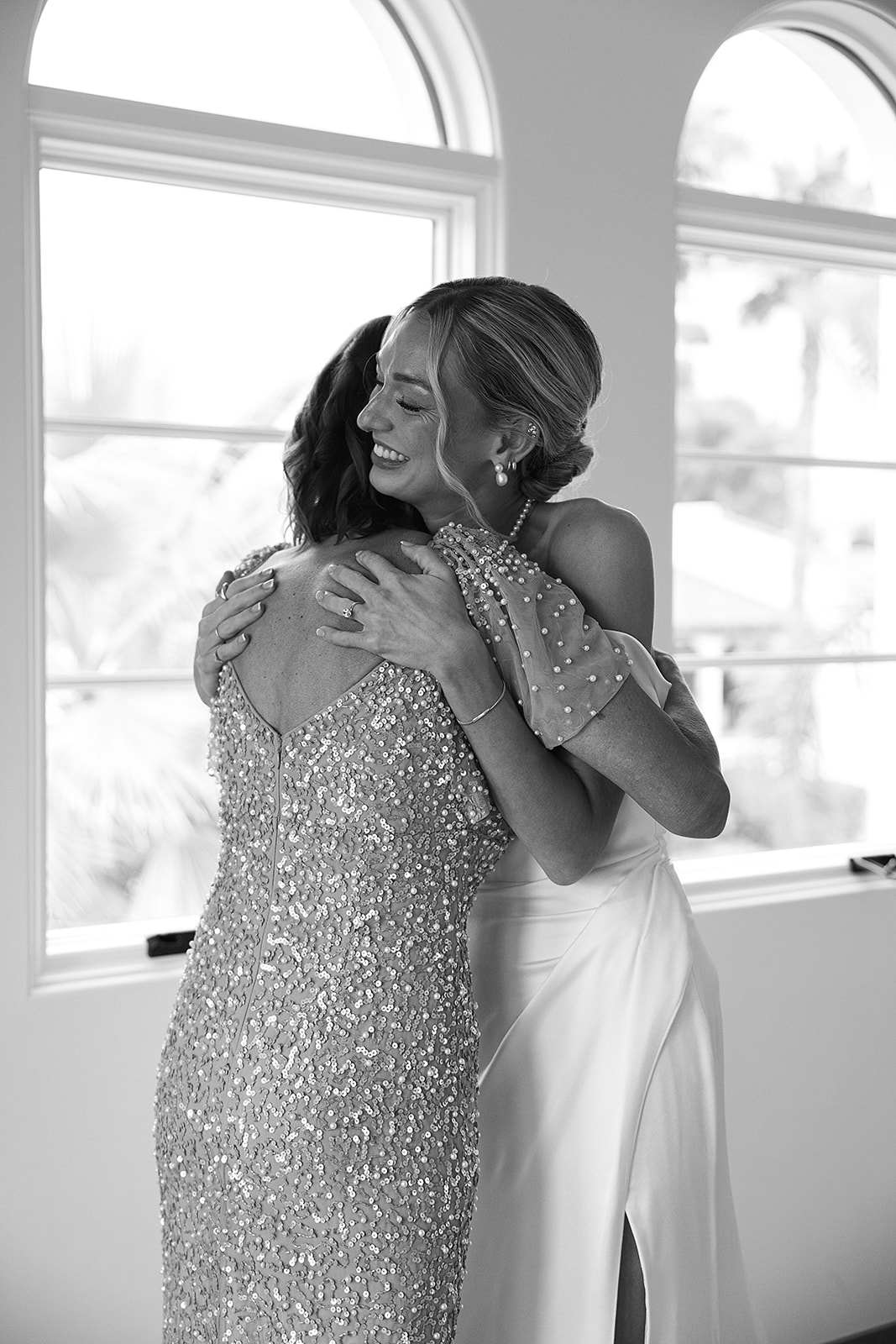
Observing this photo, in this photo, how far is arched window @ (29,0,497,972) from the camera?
2406mm

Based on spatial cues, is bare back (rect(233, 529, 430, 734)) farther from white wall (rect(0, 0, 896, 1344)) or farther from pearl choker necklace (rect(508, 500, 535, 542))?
white wall (rect(0, 0, 896, 1344))

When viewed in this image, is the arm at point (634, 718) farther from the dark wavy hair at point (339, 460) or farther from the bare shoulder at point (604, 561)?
→ the dark wavy hair at point (339, 460)

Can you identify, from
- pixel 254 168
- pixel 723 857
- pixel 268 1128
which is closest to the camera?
pixel 268 1128

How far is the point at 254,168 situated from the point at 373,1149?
1867 mm

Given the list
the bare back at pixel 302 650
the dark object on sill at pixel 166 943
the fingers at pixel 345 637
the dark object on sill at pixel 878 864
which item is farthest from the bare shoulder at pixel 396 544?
the dark object on sill at pixel 878 864

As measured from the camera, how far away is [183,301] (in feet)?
8.39

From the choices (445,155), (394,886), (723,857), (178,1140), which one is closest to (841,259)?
(445,155)

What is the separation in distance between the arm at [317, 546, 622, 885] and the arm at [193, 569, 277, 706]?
103 millimetres

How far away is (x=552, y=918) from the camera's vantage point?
168cm

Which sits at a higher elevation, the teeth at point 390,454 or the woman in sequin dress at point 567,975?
the teeth at point 390,454

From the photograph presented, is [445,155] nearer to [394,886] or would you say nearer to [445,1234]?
[394,886]

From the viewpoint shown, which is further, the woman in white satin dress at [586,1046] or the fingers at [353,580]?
the woman in white satin dress at [586,1046]

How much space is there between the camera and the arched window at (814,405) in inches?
134

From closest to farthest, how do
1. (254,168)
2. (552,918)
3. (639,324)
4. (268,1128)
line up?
(268,1128)
(552,918)
(254,168)
(639,324)
